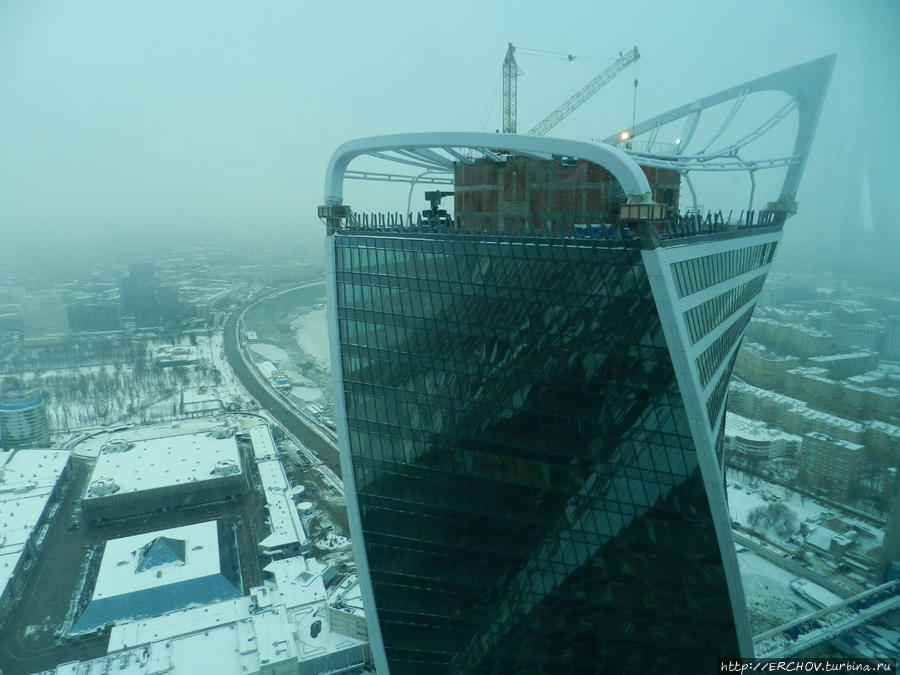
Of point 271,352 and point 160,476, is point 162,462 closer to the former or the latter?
point 160,476

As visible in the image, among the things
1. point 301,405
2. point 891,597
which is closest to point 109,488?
point 301,405

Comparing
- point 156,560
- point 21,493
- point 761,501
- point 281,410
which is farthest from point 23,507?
point 761,501

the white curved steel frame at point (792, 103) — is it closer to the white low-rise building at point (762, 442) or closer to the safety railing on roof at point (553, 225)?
the safety railing on roof at point (553, 225)

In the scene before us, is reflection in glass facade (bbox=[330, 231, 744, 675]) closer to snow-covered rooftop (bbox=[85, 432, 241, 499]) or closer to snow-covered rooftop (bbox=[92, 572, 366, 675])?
snow-covered rooftop (bbox=[92, 572, 366, 675])

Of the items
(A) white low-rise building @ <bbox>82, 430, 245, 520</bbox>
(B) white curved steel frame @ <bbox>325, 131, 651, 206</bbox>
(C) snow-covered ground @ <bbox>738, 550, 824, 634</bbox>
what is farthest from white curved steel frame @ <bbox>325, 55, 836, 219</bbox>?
(A) white low-rise building @ <bbox>82, 430, 245, 520</bbox>

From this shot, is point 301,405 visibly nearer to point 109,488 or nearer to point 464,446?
point 109,488

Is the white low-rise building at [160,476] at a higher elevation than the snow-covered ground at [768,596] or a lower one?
lower

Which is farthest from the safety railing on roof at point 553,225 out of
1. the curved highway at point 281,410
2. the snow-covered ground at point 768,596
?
the curved highway at point 281,410
